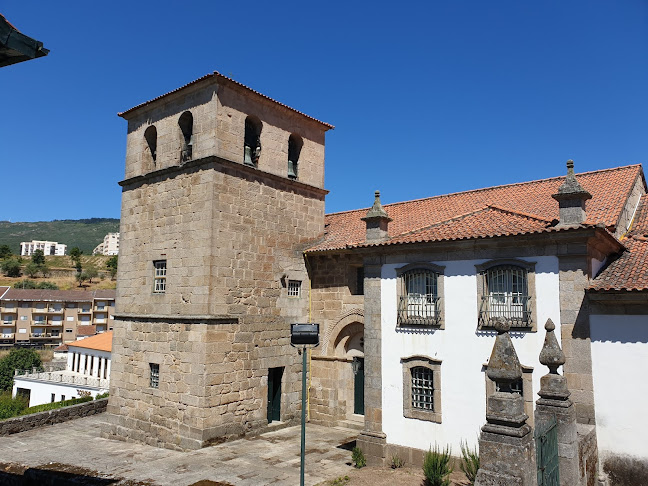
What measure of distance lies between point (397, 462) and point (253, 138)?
34.6ft

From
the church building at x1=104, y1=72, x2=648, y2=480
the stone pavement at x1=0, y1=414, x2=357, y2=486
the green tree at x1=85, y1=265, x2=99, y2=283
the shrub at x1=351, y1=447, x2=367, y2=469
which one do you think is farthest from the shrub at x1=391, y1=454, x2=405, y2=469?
the green tree at x1=85, y1=265, x2=99, y2=283

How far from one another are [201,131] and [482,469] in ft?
39.9

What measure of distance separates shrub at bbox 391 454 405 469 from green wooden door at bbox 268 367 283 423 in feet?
16.0

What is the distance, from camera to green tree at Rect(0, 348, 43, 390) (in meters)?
45.4

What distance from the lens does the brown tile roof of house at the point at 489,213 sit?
1177 cm

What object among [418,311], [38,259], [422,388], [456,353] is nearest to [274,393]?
[422,388]

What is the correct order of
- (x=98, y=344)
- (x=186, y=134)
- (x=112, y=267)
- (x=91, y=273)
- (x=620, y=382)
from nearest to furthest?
1. (x=620, y=382)
2. (x=186, y=134)
3. (x=98, y=344)
4. (x=91, y=273)
5. (x=112, y=267)

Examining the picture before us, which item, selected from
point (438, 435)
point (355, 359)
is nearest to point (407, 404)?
point (438, 435)

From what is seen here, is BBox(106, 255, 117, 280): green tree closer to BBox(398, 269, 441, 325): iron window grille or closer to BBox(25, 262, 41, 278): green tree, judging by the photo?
BBox(25, 262, 41, 278): green tree

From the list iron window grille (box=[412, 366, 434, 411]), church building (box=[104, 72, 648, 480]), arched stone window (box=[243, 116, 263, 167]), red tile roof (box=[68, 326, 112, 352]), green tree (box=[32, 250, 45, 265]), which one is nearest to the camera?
→ church building (box=[104, 72, 648, 480])

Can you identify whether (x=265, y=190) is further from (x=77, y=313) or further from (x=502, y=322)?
(x=77, y=313)

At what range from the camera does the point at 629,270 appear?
1063 cm

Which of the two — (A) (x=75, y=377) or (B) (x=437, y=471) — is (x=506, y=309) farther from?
(A) (x=75, y=377)

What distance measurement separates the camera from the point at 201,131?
1480 centimetres
